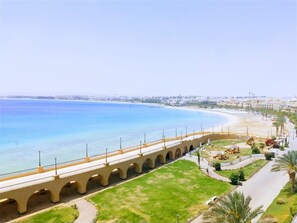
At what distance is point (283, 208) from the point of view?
23.6 m

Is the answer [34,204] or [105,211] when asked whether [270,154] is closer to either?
[105,211]

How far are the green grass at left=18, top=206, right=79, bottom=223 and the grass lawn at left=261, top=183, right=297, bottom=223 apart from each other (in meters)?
15.9

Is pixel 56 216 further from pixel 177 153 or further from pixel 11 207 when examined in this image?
pixel 177 153

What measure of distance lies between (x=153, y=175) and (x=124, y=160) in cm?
459

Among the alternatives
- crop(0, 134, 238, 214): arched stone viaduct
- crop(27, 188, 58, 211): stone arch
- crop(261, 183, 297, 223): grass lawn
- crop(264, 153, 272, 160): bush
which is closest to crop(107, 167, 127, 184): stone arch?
crop(0, 134, 238, 214): arched stone viaduct

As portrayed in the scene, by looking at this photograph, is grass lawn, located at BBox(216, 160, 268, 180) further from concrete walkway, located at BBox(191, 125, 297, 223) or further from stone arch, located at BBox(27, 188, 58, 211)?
stone arch, located at BBox(27, 188, 58, 211)

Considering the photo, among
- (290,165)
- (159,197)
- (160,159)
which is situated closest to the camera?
(159,197)

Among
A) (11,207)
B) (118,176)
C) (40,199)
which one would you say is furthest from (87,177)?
(11,207)

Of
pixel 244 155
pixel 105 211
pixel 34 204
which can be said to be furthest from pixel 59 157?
pixel 244 155

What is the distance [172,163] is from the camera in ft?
134

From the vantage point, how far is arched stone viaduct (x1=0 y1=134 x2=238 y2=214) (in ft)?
77.7

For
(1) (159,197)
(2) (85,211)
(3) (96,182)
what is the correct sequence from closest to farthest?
(2) (85,211) < (1) (159,197) < (3) (96,182)

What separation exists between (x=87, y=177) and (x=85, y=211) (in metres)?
5.18

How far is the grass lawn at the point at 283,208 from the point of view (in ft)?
71.1
